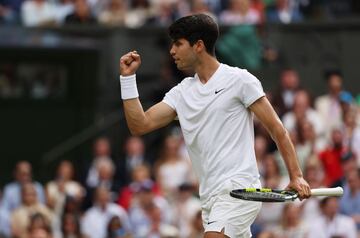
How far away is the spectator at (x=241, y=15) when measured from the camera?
65.6 ft

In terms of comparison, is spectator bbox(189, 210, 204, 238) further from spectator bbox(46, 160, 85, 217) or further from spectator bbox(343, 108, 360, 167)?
spectator bbox(343, 108, 360, 167)

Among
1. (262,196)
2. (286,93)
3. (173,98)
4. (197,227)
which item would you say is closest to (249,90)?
(173,98)

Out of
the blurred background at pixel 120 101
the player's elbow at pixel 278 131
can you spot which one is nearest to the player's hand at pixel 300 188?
the player's elbow at pixel 278 131

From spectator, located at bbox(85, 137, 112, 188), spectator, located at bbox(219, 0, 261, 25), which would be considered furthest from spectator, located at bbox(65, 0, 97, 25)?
spectator, located at bbox(85, 137, 112, 188)

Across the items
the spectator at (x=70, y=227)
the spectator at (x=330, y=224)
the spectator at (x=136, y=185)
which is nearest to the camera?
the spectator at (x=330, y=224)

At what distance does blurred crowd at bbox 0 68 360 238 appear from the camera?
16.0 m

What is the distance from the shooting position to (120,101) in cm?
2047

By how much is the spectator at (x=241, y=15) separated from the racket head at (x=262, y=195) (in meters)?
11.0

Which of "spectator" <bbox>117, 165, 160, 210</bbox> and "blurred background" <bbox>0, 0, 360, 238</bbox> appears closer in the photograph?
"blurred background" <bbox>0, 0, 360, 238</bbox>

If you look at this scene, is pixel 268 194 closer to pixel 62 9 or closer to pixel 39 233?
pixel 39 233

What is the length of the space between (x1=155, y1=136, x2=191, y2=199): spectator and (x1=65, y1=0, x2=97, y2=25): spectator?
11.9 ft

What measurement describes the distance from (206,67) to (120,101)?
11081mm

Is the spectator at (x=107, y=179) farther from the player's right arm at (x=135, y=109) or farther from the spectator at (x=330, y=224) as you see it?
the player's right arm at (x=135, y=109)

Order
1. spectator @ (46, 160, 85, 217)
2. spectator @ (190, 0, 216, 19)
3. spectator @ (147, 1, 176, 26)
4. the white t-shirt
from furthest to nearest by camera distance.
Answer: spectator @ (147, 1, 176, 26), spectator @ (190, 0, 216, 19), spectator @ (46, 160, 85, 217), the white t-shirt
